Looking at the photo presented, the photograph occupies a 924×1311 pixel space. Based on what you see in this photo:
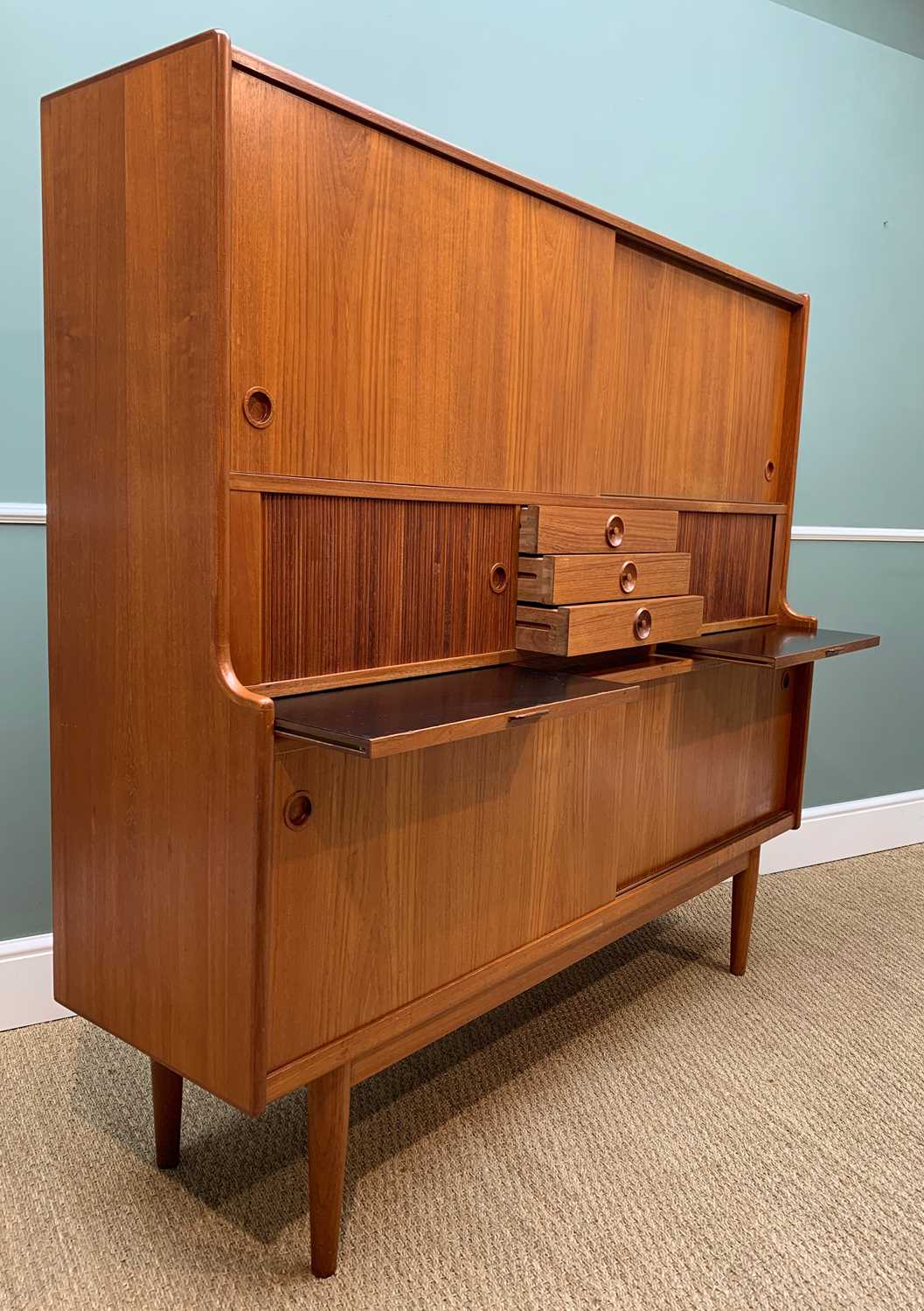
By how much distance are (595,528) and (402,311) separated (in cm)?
48

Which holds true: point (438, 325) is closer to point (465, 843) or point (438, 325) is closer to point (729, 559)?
point (465, 843)

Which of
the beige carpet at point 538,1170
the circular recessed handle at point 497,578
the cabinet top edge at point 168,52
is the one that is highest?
the cabinet top edge at point 168,52

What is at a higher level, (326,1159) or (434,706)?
(434,706)

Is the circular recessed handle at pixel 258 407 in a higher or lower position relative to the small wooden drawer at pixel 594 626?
higher

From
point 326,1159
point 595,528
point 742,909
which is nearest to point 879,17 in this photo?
point 595,528

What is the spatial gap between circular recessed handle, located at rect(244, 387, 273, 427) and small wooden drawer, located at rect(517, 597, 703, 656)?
0.53m

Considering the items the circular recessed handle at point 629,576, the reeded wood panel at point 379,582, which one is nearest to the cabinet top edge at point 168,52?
the reeded wood panel at point 379,582

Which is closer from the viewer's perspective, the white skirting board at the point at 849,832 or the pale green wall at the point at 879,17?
the pale green wall at the point at 879,17

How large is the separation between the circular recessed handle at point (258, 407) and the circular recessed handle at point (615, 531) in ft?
2.12

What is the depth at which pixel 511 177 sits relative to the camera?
1.41 m

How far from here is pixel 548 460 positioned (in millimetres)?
1562

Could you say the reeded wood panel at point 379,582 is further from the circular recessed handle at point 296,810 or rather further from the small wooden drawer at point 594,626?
the circular recessed handle at point 296,810

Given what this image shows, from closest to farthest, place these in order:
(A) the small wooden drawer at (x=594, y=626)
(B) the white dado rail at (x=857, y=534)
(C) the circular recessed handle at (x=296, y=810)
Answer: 1. (C) the circular recessed handle at (x=296, y=810)
2. (A) the small wooden drawer at (x=594, y=626)
3. (B) the white dado rail at (x=857, y=534)

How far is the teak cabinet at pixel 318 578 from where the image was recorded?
1.13 meters
